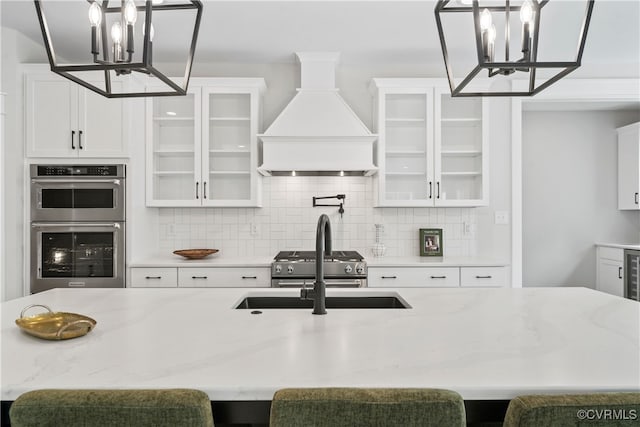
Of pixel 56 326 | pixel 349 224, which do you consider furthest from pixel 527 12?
pixel 349 224

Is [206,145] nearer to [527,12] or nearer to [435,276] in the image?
[435,276]

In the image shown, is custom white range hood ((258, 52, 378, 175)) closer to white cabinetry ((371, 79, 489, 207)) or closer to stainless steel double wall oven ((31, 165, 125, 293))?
white cabinetry ((371, 79, 489, 207))

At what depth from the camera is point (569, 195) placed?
523cm

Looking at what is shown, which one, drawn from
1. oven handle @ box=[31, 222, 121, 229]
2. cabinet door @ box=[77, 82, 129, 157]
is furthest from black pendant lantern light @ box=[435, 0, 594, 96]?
oven handle @ box=[31, 222, 121, 229]

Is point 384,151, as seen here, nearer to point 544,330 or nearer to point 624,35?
point 624,35

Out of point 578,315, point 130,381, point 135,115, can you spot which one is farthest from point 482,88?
point 130,381

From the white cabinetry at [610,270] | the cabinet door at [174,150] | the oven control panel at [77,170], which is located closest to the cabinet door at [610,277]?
the white cabinetry at [610,270]

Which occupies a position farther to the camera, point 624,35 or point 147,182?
point 147,182

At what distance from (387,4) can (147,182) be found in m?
2.50

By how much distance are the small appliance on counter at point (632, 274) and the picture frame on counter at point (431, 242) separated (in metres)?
2.13

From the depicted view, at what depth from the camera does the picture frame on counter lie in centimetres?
410

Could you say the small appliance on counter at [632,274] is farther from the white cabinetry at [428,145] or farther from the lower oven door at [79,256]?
the lower oven door at [79,256]

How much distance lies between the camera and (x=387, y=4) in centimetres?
304

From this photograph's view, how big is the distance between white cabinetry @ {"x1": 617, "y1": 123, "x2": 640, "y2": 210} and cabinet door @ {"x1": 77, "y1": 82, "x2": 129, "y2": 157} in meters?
5.41
